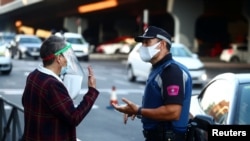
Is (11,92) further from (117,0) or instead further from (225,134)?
(117,0)

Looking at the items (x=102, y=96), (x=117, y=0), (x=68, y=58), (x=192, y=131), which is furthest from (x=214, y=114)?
(x=117, y=0)

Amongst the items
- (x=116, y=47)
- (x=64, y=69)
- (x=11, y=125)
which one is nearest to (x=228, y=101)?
(x=64, y=69)

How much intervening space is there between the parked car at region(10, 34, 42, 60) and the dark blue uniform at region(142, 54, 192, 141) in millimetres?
36467

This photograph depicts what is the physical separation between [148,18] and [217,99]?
5711 centimetres

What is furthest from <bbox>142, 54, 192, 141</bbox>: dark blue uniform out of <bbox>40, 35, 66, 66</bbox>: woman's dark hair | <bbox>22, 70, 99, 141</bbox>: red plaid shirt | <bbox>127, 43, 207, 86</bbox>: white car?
<bbox>127, 43, 207, 86</bbox>: white car

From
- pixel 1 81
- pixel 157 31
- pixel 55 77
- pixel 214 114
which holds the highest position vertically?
pixel 157 31

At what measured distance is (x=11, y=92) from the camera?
63.6ft

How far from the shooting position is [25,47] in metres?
42.2

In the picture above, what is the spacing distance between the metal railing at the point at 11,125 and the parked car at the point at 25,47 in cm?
3224

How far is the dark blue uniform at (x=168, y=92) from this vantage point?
188 inches

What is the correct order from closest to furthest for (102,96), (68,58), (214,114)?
(68,58), (214,114), (102,96)

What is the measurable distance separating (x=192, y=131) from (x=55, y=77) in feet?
4.05

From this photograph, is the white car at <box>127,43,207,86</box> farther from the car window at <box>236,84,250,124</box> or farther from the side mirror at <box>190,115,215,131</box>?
the side mirror at <box>190,115,215,131</box>

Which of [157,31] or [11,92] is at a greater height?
[157,31]
